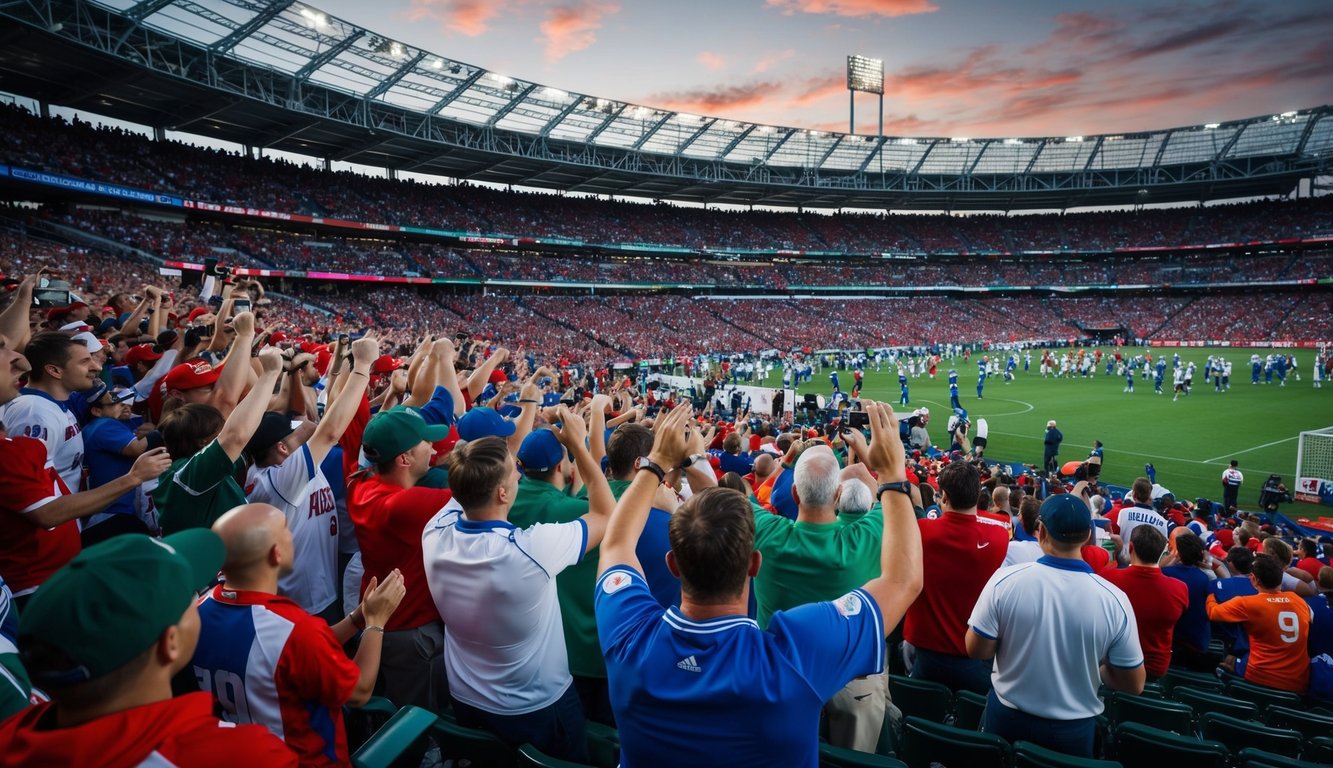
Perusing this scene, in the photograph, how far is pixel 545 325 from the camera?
155ft

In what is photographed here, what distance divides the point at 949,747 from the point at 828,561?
1061 millimetres

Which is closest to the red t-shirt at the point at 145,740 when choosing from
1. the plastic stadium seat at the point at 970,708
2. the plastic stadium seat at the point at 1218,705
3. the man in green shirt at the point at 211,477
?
the man in green shirt at the point at 211,477

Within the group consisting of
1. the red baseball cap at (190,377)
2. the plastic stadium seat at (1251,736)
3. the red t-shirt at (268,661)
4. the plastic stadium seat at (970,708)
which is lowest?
the plastic stadium seat at (1251,736)

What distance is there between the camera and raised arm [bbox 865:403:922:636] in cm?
202

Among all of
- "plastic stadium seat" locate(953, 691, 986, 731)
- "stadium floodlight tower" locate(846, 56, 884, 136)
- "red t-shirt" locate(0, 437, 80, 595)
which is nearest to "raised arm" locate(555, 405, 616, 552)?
"plastic stadium seat" locate(953, 691, 986, 731)

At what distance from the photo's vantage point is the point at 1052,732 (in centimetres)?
329

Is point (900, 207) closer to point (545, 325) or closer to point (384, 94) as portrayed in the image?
point (545, 325)

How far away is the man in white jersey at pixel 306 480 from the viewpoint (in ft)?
11.8

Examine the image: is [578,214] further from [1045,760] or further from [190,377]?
[1045,760]

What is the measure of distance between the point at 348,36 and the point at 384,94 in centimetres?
539

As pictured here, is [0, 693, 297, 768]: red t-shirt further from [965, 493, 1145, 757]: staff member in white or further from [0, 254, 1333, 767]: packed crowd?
[965, 493, 1145, 757]: staff member in white

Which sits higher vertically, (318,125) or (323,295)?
(318,125)

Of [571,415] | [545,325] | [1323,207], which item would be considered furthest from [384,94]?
[1323,207]

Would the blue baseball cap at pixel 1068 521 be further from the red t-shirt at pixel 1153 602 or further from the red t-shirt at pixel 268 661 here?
the red t-shirt at pixel 268 661
